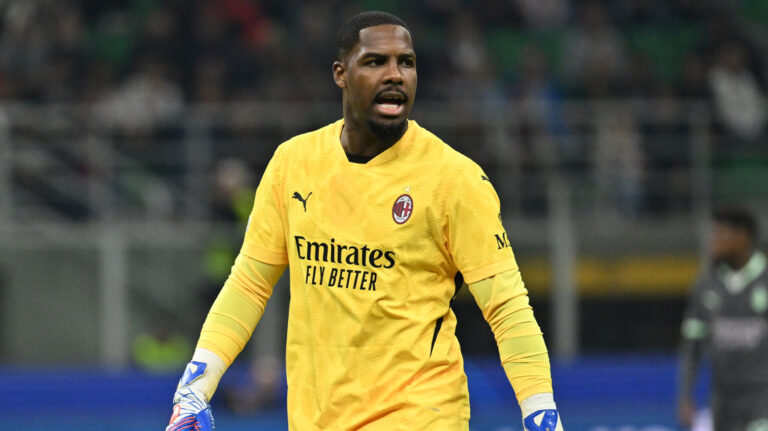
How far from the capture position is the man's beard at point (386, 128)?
386 centimetres

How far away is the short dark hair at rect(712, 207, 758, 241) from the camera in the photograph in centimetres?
751

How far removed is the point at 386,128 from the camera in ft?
12.6

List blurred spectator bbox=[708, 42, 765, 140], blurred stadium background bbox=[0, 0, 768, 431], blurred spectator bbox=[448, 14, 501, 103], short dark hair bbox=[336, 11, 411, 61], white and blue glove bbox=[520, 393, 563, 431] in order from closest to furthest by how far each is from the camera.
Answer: white and blue glove bbox=[520, 393, 563, 431], short dark hair bbox=[336, 11, 411, 61], blurred stadium background bbox=[0, 0, 768, 431], blurred spectator bbox=[708, 42, 765, 140], blurred spectator bbox=[448, 14, 501, 103]

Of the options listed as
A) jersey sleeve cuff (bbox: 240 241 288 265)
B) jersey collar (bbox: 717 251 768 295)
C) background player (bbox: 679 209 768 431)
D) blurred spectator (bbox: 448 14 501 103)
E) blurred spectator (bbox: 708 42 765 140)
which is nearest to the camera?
jersey sleeve cuff (bbox: 240 241 288 265)

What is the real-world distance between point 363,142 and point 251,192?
27.2ft

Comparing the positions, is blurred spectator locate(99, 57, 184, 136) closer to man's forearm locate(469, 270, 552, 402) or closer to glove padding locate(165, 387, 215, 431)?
glove padding locate(165, 387, 215, 431)

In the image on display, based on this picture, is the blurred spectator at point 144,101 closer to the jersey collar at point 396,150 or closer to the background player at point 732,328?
the background player at point 732,328

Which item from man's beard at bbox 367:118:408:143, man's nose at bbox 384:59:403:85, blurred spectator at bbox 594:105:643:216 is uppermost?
blurred spectator at bbox 594:105:643:216

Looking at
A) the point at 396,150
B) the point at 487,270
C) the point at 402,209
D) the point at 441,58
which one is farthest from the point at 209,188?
the point at 487,270

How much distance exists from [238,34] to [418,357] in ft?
36.2

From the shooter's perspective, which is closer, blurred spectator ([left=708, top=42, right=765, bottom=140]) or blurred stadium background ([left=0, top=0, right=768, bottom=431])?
blurred stadium background ([left=0, top=0, right=768, bottom=431])

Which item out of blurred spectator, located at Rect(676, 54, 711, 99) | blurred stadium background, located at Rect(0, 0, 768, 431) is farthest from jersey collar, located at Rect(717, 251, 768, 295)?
blurred spectator, located at Rect(676, 54, 711, 99)

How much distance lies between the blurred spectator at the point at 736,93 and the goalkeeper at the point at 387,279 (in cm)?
993

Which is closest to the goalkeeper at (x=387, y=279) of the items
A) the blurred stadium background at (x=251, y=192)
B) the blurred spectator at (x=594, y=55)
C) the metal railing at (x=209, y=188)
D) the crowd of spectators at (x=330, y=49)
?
the blurred stadium background at (x=251, y=192)
